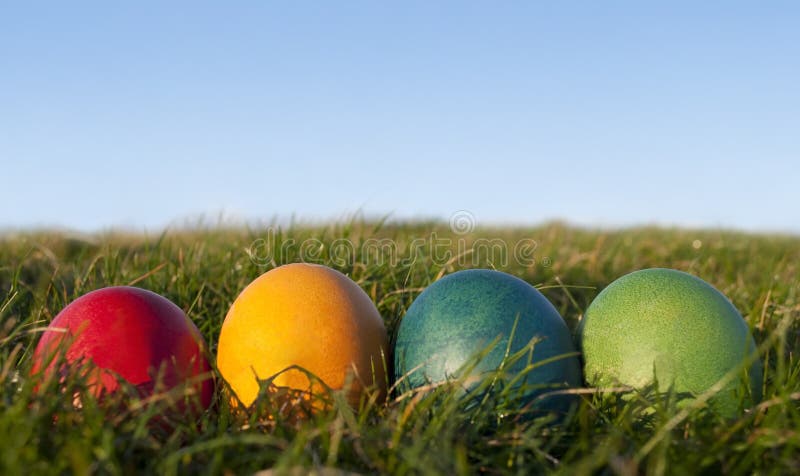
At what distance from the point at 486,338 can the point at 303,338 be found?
0.65 meters

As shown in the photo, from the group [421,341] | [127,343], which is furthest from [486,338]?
[127,343]

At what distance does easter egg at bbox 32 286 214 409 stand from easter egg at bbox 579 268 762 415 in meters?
1.44

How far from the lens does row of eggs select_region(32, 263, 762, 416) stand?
8.15 ft

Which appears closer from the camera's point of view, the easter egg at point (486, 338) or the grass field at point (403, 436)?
the grass field at point (403, 436)

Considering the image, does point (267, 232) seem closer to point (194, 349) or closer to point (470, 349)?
point (194, 349)

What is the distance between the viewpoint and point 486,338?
2502mm

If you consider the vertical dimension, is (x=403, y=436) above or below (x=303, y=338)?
below

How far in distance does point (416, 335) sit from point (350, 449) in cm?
66

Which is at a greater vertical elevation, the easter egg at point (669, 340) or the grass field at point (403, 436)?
the easter egg at point (669, 340)

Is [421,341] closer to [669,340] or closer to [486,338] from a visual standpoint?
[486,338]

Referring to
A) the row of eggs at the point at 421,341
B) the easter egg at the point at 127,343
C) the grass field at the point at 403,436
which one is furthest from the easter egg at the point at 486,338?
the easter egg at the point at 127,343

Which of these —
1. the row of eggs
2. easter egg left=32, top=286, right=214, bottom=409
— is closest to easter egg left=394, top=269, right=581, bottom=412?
the row of eggs

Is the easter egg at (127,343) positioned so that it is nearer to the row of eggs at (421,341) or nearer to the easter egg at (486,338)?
the row of eggs at (421,341)

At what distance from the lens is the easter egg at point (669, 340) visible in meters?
2.52
